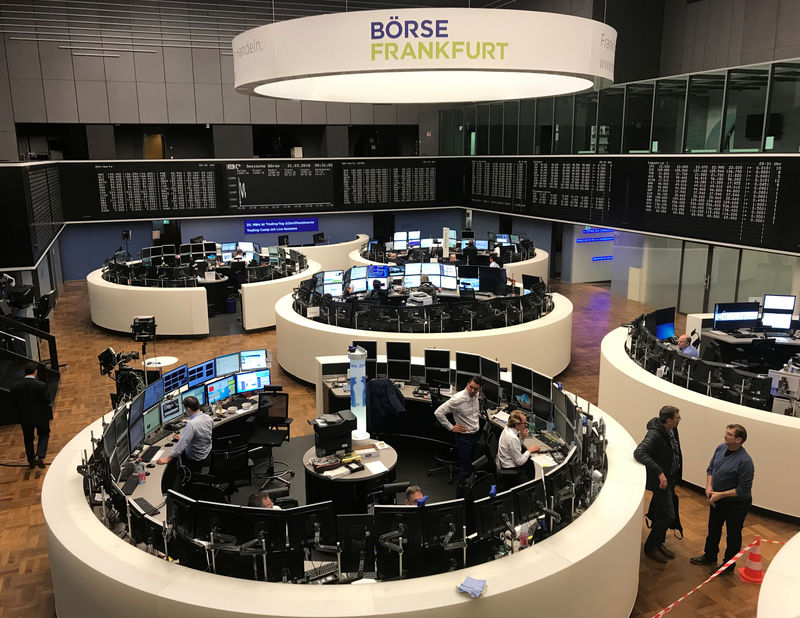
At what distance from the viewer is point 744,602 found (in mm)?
5316

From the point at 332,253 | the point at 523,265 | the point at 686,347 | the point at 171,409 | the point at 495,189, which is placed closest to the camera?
the point at 171,409

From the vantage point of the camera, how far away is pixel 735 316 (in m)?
9.88

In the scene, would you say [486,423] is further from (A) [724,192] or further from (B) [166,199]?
(B) [166,199]

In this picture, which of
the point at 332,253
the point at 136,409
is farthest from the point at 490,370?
the point at 332,253

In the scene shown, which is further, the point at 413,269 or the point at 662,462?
the point at 413,269

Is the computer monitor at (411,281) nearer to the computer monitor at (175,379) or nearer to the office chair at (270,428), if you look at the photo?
the office chair at (270,428)

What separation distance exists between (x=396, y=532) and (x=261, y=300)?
9637 millimetres

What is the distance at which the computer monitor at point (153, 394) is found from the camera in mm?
6699

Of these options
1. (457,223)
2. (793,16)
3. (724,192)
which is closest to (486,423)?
(724,192)

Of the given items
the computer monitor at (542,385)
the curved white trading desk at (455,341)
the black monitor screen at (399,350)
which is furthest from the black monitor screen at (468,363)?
the curved white trading desk at (455,341)

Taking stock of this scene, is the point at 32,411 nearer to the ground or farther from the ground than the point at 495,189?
nearer to the ground

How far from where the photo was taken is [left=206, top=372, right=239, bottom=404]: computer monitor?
784 cm

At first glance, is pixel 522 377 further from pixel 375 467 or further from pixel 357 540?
pixel 357 540

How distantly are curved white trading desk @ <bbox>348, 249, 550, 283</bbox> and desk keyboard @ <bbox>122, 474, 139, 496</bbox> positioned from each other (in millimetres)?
10573
